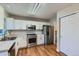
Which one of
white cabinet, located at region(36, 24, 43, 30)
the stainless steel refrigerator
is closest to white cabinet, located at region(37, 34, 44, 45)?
the stainless steel refrigerator

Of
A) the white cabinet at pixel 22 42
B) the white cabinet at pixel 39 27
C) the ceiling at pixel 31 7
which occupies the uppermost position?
the ceiling at pixel 31 7

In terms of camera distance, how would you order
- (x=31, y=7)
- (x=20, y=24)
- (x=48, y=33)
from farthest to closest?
(x=48, y=33) → (x=20, y=24) → (x=31, y=7)

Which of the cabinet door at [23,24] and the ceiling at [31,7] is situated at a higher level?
the ceiling at [31,7]

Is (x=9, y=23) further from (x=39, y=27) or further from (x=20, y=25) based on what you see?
(x=39, y=27)

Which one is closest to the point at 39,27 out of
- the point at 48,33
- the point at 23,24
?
the point at 48,33

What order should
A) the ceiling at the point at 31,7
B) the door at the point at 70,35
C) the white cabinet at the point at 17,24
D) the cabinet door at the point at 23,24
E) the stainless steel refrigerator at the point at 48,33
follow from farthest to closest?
1. the stainless steel refrigerator at the point at 48,33
2. the cabinet door at the point at 23,24
3. the white cabinet at the point at 17,24
4. the ceiling at the point at 31,7
5. the door at the point at 70,35

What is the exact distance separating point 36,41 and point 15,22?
6.22ft

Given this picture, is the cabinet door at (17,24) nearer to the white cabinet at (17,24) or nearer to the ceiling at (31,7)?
the white cabinet at (17,24)

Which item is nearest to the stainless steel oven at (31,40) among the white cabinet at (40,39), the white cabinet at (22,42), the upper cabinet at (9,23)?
the white cabinet at (40,39)

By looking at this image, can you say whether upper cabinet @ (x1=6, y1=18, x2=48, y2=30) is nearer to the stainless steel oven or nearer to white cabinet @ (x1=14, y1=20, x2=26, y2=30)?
white cabinet @ (x1=14, y1=20, x2=26, y2=30)

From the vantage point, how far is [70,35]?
3.16 m

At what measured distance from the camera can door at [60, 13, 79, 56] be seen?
2.82m

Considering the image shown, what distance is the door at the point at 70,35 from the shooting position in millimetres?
2818

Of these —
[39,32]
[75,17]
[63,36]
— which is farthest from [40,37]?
[75,17]
